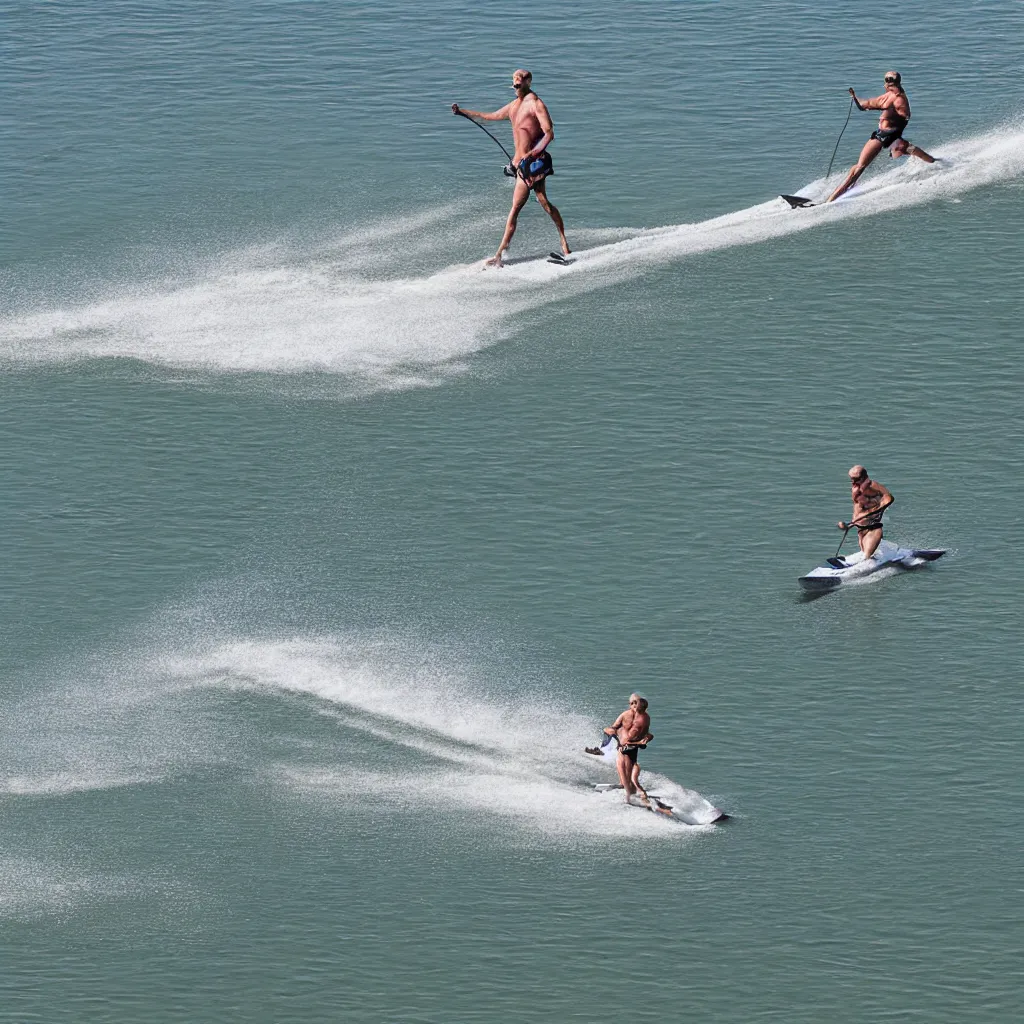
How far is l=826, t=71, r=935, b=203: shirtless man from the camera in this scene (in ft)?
202

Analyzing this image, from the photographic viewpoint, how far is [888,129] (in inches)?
2463

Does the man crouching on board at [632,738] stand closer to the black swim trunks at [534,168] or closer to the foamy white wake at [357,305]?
the foamy white wake at [357,305]

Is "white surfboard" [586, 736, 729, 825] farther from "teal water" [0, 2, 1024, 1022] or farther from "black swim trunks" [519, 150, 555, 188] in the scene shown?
"black swim trunks" [519, 150, 555, 188]

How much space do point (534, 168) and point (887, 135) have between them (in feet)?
31.7

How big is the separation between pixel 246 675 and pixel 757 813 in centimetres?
1003

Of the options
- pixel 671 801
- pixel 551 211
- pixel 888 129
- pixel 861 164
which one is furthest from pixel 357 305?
pixel 671 801

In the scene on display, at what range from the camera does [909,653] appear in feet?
155

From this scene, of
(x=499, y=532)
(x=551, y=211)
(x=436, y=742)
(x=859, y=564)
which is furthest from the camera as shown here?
(x=551, y=211)

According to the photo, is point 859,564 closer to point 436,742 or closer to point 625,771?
point 625,771

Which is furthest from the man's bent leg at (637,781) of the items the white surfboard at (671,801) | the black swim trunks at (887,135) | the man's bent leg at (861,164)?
the man's bent leg at (861,164)

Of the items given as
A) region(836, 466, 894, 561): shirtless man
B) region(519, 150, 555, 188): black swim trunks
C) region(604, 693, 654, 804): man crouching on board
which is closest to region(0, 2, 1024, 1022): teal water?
region(604, 693, 654, 804): man crouching on board

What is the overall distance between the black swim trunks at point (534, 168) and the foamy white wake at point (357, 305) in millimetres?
3144

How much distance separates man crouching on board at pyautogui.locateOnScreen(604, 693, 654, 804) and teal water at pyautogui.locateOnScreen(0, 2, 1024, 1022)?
94cm

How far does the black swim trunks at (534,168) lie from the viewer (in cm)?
5875
